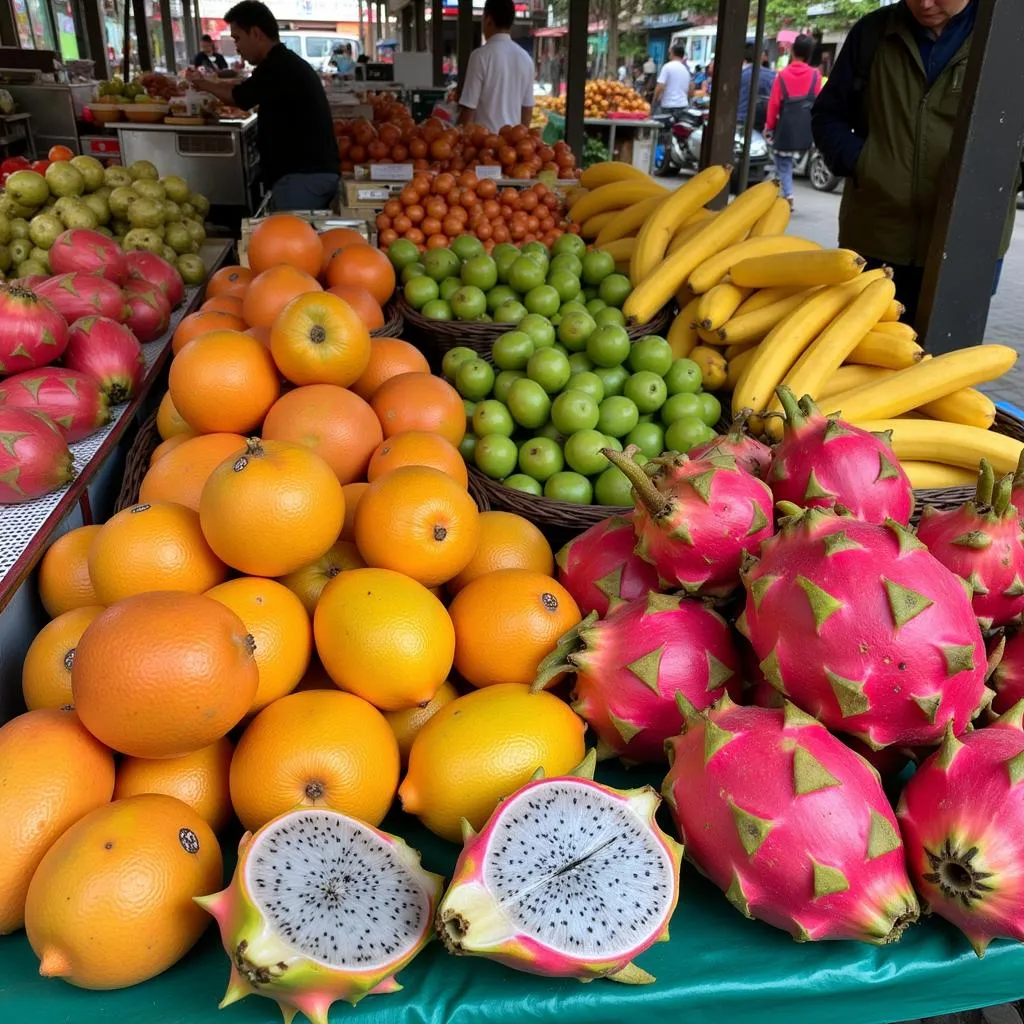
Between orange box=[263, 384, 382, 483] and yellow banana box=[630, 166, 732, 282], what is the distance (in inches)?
57.2

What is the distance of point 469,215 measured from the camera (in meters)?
3.73

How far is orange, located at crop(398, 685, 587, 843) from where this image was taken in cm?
104

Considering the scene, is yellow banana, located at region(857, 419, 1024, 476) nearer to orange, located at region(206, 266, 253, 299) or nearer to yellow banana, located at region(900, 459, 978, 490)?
yellow banana, located at region(900, 459, 978, 490)

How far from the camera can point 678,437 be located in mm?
2039

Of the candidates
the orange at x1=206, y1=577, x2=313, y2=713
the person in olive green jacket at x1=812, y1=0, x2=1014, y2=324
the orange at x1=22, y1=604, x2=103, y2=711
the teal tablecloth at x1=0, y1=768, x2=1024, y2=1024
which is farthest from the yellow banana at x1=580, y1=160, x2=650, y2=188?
the teal tablecloth at x1=0, y1=768, x2=1024, y2=1024

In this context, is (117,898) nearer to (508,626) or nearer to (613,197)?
(508,626)

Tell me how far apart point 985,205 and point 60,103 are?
9.12m

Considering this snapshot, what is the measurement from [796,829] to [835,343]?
155cm

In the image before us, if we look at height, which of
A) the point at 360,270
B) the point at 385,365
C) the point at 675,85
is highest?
the point at 675,85

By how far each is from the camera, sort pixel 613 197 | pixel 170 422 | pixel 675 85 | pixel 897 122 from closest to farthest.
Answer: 1. pixel 170 422
2. pixel 897 122
3. pixel 613 197
4. pixel 675 85

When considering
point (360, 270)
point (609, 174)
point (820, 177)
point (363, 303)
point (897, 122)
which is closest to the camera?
point (363, 303)

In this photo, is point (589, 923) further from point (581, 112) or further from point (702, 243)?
point (581, 112)

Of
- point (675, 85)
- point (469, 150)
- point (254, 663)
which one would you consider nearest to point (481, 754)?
point (254, 663)

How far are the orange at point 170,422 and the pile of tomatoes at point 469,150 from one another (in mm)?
3382
